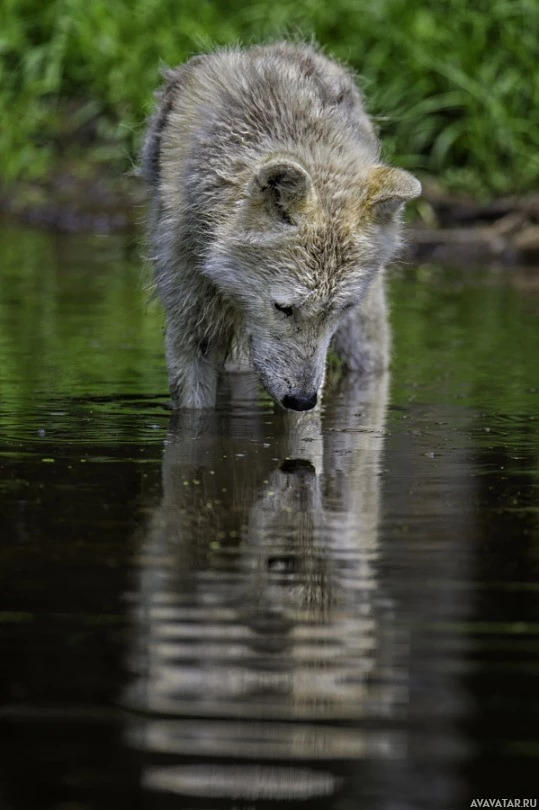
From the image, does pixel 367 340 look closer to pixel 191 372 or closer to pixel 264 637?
pixel 191 372

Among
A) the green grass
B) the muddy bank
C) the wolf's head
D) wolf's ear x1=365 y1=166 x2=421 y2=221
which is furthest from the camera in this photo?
the green grass

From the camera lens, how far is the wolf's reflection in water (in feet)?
12.2

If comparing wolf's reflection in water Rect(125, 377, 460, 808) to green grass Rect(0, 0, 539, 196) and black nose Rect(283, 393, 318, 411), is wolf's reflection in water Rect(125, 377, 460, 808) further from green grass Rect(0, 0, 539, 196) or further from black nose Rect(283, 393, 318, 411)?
green grass Rect(0, 0, 539, 196)

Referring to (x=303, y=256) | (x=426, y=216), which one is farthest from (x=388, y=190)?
(x=426, y=216)

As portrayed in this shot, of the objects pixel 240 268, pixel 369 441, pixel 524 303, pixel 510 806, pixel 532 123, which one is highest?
pixel 532 123

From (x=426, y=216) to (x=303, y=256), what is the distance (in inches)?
382

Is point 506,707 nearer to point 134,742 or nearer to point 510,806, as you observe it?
point 510,806

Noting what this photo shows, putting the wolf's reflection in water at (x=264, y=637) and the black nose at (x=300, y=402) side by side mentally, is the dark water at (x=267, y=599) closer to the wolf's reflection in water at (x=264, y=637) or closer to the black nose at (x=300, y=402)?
the wolf's reflection in water at (x=264, y=637)

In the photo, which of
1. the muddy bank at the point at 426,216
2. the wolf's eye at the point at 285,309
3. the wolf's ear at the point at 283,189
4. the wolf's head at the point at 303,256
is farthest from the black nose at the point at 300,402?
the muddy bank at the point at 426,216

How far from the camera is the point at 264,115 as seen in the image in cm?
748

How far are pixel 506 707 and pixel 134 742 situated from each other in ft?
3.19

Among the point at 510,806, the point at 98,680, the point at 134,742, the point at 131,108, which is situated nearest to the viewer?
the point at 510,806

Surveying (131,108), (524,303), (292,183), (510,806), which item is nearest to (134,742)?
(510,806)

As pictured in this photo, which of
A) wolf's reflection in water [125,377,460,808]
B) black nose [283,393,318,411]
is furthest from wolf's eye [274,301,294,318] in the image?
wolf's reflection in water [125,377,460,808]
